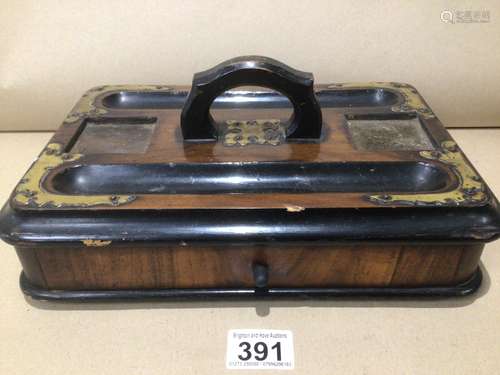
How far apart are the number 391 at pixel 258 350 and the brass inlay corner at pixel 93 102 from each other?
0.67 m

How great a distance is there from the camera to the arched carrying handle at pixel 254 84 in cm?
96

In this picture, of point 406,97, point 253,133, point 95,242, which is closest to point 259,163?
point 253,133

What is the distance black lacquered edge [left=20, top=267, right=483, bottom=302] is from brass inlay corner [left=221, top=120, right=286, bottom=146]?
0.33 metres

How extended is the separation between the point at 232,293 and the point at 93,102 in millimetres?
647

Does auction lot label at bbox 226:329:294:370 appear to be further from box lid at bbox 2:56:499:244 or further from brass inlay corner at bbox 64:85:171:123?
brass inlay corner at bbox 64:85:171:123

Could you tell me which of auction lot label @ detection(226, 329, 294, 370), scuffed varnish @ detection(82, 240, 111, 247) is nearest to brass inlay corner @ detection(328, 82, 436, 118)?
auction lot label @ detection(226, 329, 294, 370)

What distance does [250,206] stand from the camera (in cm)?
84

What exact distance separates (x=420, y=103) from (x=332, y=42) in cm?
34

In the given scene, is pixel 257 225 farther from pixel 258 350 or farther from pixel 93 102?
pixel 93 102

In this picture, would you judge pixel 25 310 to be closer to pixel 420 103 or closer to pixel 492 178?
pixel 420 103

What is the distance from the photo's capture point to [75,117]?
116cm

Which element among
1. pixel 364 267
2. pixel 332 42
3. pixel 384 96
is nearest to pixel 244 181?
pixel 364 267

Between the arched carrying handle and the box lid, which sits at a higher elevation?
the arched carrying handle

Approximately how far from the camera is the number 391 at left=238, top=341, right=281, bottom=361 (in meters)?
0.87
